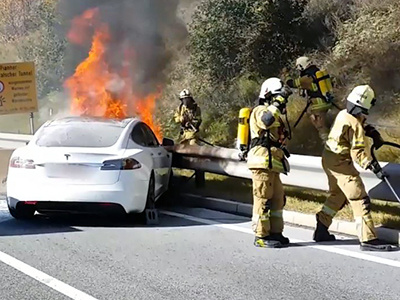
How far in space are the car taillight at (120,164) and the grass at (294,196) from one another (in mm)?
1800

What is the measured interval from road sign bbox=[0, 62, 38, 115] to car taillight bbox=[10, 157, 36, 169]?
848 centimetres

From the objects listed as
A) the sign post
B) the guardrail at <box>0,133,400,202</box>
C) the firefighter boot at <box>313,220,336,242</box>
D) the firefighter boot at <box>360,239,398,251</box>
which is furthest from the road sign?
the firefighter boot at <box>360,239,398,251</box>

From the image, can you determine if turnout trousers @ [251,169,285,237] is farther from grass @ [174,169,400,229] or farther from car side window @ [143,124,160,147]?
car side window @ [143,124,160,147]

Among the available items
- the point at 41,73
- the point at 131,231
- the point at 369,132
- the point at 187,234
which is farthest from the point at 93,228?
the point at 41,73

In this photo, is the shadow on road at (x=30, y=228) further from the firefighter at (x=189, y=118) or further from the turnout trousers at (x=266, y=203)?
the firefighter at (x=189, y=118)

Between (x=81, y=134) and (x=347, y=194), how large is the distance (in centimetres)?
322

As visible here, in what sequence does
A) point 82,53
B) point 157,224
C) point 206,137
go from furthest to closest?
point 82,53, point 206,137, point 157,224

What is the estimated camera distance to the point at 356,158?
5.93m

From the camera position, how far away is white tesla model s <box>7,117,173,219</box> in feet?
23.2

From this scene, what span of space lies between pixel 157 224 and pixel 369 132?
2667mm

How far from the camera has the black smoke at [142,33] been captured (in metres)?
19.4

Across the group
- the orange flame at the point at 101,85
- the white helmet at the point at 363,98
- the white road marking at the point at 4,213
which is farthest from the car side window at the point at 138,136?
the orange flame at the point at 101,85

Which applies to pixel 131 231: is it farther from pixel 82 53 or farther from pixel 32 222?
pixel 82 53

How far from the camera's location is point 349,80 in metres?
15.1
